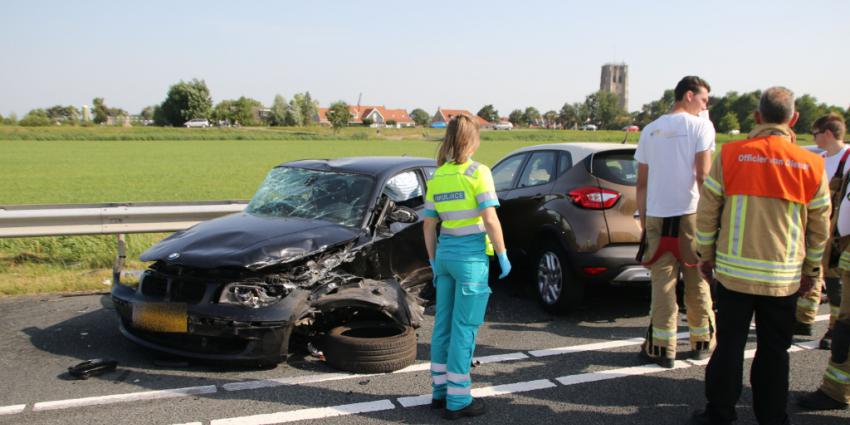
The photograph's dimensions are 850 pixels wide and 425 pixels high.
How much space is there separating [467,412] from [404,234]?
89.9 inches

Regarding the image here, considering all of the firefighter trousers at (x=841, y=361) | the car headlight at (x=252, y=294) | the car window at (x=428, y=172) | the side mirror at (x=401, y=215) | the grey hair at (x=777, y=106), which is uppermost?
the grey hair at (x=777, y=106)

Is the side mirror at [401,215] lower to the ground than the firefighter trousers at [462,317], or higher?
higher

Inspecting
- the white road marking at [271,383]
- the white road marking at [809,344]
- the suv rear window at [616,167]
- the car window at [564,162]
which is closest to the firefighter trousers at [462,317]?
the white road marking at [271,383]

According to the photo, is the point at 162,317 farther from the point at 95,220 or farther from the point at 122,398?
the point at 95,220

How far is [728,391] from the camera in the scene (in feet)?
11.3

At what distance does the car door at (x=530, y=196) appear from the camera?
6.19 metres

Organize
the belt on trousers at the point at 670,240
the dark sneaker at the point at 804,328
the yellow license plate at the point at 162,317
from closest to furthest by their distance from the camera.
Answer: the yellow license plate at the point at 162,317 < the belt on trousers at the point at 670,240 < the dark sneaker at the point at 804,328

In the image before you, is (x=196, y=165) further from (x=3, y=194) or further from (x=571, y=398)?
(x=571, y=398)

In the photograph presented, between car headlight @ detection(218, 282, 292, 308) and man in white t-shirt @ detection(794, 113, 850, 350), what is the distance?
3.64 m

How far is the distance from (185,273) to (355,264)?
1.28 meters

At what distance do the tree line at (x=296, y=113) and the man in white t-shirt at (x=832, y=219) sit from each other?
8919 cm

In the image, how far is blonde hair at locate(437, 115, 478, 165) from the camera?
3.62m

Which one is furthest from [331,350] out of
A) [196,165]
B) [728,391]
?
[196,165]

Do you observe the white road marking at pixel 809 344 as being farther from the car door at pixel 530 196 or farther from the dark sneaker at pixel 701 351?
the car door at pixel 530 196
